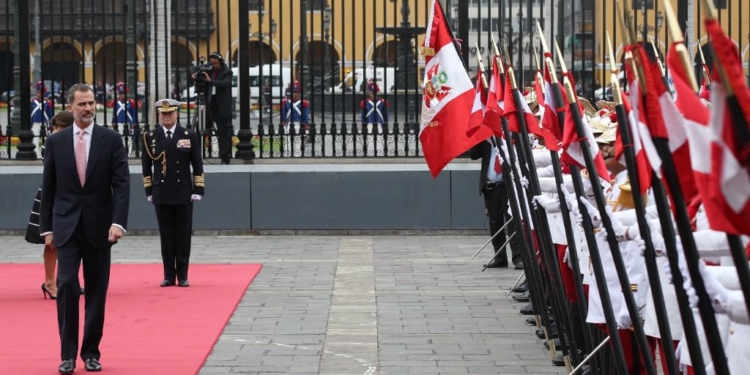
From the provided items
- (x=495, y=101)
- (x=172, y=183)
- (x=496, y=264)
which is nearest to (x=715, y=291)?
(x=495, y=101)

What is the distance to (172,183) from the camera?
41.7 ft

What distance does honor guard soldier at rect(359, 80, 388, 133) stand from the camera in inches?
642

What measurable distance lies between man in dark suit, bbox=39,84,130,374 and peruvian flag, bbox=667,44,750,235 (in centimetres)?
526

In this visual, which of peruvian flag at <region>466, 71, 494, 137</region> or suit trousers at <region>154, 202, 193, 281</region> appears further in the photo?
suit trousers at <region>154, 202, 193, 281</region>

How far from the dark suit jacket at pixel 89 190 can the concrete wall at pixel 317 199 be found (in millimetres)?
7787

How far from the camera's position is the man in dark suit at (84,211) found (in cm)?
827

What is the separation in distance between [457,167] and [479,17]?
72.0 inches

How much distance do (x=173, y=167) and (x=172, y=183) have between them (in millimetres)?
153

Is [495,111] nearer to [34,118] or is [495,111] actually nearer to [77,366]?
[77,366]

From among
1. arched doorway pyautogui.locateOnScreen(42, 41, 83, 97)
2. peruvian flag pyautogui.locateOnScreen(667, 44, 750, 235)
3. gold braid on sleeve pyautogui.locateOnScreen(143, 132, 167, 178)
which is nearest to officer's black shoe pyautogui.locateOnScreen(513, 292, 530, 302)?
gold braid on sleeve pyautogui.locateOnScreen(143, 132, 167, 178)

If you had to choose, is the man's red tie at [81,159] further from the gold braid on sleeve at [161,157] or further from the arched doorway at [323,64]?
the arched doorway at [323,64]

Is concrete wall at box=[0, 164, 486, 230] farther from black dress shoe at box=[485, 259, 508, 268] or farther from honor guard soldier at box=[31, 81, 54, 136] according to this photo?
black dress shoe at box=[485, 259, 508, 268]

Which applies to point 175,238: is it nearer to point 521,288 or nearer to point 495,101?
point 521,288

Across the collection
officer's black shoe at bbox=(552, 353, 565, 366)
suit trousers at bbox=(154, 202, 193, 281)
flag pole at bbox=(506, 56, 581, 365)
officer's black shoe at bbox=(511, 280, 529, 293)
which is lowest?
officer's black shoe at bbox=(511, 280, 529, 293)
